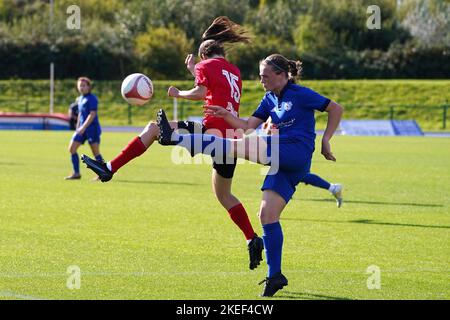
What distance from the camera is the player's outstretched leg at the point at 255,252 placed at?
29.1ft

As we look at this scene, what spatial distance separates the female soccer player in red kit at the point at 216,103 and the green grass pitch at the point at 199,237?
649mm

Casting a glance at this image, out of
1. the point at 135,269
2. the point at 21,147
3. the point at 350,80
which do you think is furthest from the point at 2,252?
the point at 350,80

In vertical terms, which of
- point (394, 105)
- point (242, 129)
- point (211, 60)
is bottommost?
point (394, 105)

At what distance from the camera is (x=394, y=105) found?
50.0m

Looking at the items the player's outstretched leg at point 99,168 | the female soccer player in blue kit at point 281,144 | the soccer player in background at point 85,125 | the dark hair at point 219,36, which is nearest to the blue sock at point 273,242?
the female soccer player in blue kit at point 281,144

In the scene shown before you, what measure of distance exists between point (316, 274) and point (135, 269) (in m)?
1.71

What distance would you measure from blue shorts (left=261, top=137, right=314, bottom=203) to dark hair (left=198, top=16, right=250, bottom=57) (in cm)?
193

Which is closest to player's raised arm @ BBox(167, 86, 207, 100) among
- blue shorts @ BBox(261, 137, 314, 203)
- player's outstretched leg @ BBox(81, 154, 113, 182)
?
player's outstretched leg @ BBox(81, 154, 113, 182)

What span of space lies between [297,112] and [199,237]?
11.6ft

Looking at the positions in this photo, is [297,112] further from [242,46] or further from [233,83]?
Result: [242,46]

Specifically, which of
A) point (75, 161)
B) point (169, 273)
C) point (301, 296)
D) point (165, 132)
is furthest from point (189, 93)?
point (75, 161)

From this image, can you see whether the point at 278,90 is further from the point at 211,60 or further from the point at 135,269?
the point at 135,269

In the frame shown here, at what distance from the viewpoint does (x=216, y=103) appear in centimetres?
951

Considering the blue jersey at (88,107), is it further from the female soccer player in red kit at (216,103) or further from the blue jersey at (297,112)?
the blue jersey at (297,112)
